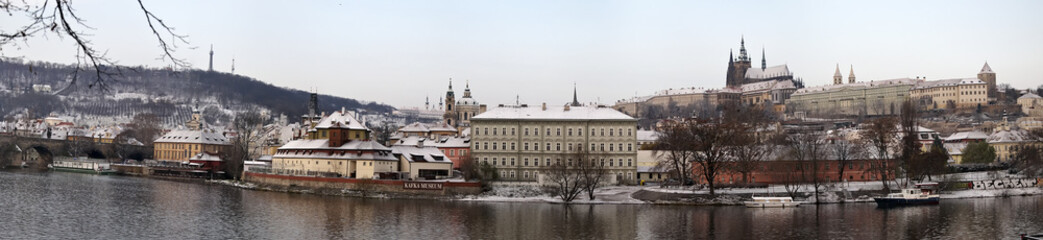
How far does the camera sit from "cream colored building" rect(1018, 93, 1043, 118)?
155 m

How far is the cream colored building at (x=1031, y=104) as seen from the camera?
6117 inches

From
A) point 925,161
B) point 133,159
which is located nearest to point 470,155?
point 925,161

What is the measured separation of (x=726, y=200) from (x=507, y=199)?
47.5 feet

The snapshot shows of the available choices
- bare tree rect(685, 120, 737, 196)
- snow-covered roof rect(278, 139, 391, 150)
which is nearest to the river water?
bare tree rect(685, 120, 737, 196)

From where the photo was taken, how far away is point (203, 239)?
3328cm

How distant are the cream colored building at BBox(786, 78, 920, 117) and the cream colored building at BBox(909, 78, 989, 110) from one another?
3.39 m

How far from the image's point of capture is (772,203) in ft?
176

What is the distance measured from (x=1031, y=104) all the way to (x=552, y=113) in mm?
124783

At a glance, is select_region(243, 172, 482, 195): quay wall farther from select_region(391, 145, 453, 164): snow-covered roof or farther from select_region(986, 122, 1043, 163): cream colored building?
select_region(986, 122, 1043, 163): cream colored building

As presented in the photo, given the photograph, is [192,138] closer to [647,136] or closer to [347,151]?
[347,151]

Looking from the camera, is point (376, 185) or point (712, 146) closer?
point (376, 185)

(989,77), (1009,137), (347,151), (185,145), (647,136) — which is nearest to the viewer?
(347,151)

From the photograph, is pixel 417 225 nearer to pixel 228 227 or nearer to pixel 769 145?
pixel 228 227

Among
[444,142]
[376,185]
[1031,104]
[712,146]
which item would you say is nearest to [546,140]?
[712,146]
